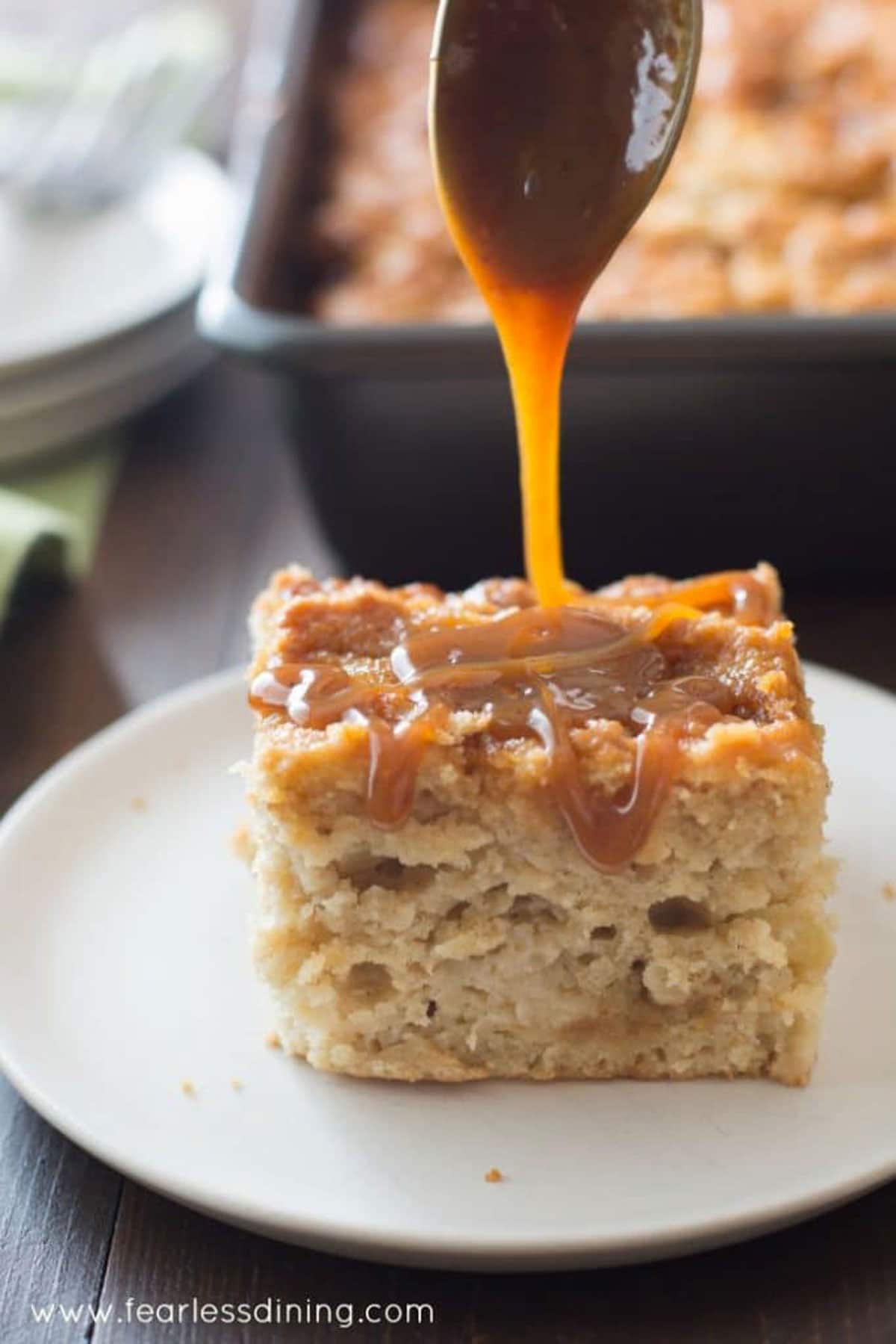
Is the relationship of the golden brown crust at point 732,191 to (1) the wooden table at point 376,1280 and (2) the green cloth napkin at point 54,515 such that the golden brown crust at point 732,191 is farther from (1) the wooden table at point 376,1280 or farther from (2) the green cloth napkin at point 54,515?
(1) the wooden table at point 376,1280

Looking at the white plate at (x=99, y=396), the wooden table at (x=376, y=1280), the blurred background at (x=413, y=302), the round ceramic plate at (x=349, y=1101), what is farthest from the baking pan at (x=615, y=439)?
the wooden table at (x=376, y=1280)

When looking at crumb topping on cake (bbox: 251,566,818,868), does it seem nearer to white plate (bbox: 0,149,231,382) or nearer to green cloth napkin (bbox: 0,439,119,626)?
green cloth napkin (bbox: 0,439,119,626)

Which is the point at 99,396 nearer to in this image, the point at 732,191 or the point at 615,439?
the point at 615,439

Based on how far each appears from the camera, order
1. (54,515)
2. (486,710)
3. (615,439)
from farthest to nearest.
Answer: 1. (54,515)
2. (615,439)
3. (486,710)

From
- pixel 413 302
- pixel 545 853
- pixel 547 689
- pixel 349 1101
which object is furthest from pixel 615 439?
pixel 349 1101

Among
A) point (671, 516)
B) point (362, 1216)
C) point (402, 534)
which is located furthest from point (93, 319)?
point (362, 1216)

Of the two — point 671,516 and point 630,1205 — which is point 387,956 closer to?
point 630,1205

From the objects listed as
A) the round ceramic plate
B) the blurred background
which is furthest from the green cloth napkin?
the round ceramic plate
